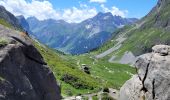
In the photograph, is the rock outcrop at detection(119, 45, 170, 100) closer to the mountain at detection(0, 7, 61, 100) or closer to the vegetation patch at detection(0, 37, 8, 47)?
the mountain at detection(0, 7, 61, 100)

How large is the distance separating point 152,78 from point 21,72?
57.8ft

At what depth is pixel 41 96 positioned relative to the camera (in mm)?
35062

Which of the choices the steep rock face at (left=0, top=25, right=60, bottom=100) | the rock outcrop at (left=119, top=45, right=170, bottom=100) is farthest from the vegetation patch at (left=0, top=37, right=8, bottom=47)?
the rock outcrop at (left=119, top=45, right=170, bottom=100)

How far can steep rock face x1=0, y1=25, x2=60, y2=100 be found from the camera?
103 feet

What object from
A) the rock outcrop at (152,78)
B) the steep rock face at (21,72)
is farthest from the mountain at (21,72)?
the rock outcrop at (152,78)

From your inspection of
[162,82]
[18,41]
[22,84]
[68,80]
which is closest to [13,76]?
[22,84]

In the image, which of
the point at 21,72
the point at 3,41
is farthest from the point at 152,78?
the point at 3,41

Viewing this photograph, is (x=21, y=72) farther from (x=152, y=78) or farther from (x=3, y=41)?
(x=152, y=78)

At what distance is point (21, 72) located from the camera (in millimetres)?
32750

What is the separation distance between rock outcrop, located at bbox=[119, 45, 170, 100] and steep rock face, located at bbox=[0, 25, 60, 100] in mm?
13046

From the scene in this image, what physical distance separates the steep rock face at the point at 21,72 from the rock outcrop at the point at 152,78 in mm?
13046

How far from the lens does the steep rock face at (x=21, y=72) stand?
1233 inches

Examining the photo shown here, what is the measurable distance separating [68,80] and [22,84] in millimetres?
85944

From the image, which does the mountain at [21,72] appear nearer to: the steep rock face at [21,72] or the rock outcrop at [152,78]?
the steep rock face at [21,72]
